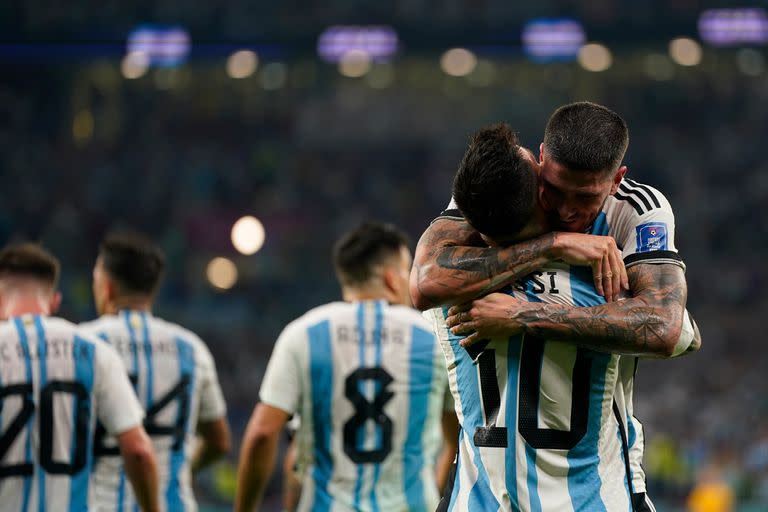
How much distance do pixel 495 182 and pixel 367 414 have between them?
2464 millimetres

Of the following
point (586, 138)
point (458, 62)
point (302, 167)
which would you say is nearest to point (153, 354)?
point (586, 138)

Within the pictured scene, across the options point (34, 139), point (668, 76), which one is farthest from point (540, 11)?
point (34, 139)

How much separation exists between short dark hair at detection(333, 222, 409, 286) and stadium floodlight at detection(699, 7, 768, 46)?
16.5m

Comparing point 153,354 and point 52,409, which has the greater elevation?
point 153,354

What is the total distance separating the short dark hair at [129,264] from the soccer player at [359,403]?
1019 millimetres

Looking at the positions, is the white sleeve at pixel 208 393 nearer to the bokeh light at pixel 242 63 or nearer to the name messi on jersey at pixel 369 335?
the name messi on jersey at pixel 369 335

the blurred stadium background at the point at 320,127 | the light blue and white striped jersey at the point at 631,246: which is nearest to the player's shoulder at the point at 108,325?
the light blue and white striped jersey at the point at 631,246

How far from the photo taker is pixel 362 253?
191 inches

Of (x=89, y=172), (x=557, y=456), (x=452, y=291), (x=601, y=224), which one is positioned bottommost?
(x=557, y=456)

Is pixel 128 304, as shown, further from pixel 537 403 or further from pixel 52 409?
pixel 537 403

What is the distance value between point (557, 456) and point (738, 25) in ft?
62.3

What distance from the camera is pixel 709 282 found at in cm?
1972

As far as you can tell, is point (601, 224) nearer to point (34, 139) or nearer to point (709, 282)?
point (709, 282)

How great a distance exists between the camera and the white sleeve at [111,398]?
421 centimetres
